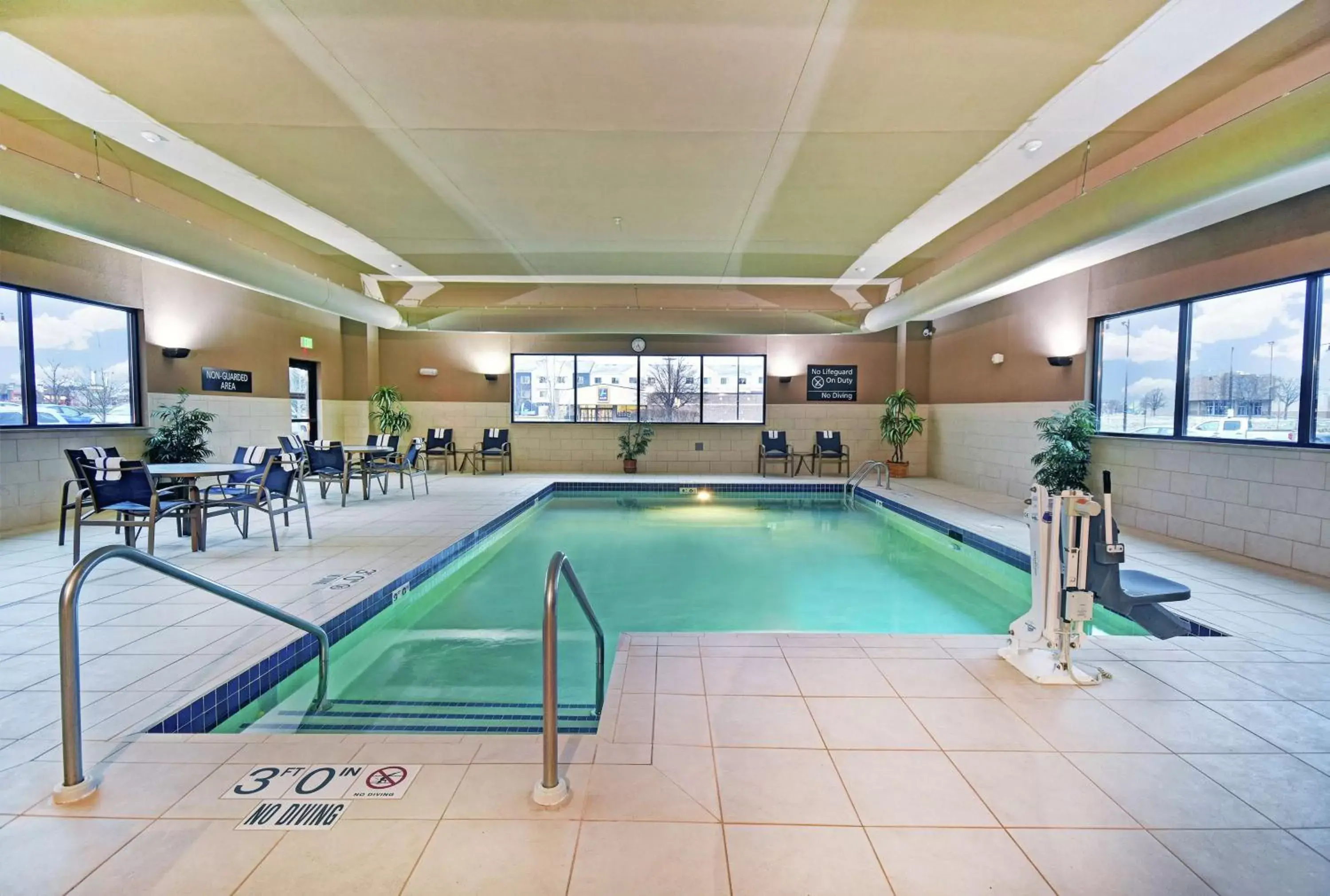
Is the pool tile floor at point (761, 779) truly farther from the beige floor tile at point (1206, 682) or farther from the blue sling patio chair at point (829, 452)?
the blue sling patio chair at point (829, 452)

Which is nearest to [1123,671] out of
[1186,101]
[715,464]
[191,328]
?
[1186,101]

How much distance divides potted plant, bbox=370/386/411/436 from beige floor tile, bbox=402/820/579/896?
910 cm

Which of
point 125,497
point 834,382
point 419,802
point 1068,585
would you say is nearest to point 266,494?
point 125,497

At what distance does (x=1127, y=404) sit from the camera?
5656mm

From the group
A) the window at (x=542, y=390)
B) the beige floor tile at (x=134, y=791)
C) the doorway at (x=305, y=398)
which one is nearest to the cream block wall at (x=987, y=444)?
the window at (x=542, y=390)

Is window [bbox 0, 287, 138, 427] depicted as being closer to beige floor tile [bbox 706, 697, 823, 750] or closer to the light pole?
beige floor tile [bbox 706, 697, 823, 750]

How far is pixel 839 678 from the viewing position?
243 cm

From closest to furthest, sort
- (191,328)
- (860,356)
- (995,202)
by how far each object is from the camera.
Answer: (995,202), (191,328), (860,356)

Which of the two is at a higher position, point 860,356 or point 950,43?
point 950,43

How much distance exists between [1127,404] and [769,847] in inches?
242

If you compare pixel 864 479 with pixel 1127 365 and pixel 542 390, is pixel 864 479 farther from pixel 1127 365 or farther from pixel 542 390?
pixel 542 390

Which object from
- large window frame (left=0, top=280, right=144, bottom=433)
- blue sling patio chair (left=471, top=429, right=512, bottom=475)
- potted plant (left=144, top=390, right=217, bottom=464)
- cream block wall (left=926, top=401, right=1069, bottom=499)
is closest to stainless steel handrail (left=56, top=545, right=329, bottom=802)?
large window frame (left=0, top=280, right=144, bottom=433)

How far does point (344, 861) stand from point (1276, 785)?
264cm

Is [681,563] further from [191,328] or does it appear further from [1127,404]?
[191,328]
